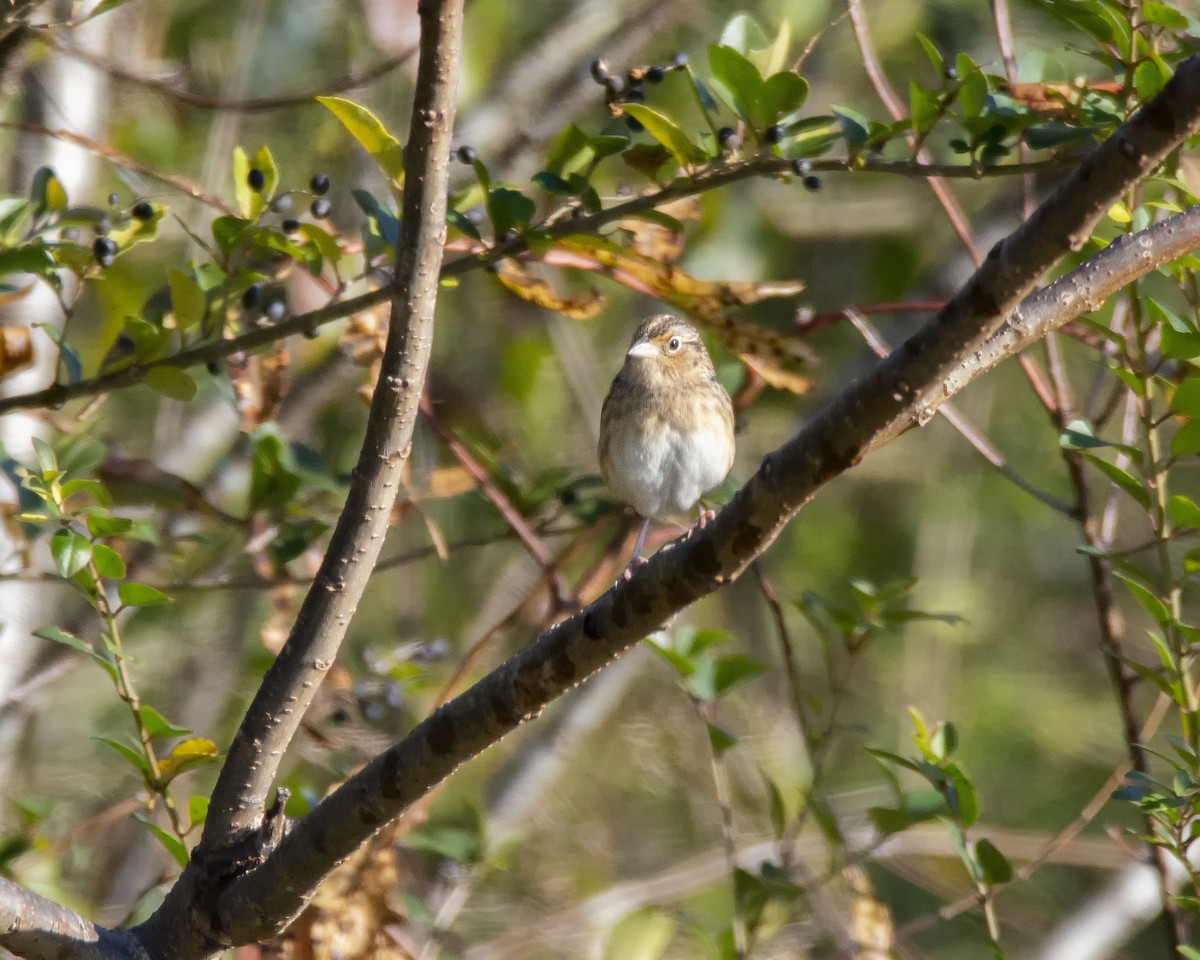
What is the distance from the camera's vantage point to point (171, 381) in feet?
8.50

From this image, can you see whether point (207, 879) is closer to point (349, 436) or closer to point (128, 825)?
point (128, 825)

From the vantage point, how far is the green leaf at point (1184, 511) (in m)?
2.20

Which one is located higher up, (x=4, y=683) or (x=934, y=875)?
(x=4, y=683)

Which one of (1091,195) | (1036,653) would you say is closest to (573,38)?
(1036,653)

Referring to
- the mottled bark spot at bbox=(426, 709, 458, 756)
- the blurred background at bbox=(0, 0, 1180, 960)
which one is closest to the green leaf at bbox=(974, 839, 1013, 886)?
the blurred background at bbox=(0, 0, 1180, 960)

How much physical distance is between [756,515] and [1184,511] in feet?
2.56

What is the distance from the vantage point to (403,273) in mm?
1997

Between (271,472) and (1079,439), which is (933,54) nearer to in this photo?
(1079,439)

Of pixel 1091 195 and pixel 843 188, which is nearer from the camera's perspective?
pixel 1091 195

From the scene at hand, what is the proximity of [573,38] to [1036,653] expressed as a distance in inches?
147

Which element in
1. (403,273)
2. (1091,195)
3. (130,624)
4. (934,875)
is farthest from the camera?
(934,875)

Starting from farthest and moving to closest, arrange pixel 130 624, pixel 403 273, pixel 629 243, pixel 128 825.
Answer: pixel 128 825 → pixel 130 624 → pixel 629 243 → pixel 403 273

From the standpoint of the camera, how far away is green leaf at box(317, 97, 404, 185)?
2.30m

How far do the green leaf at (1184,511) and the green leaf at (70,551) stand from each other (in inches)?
66.2
